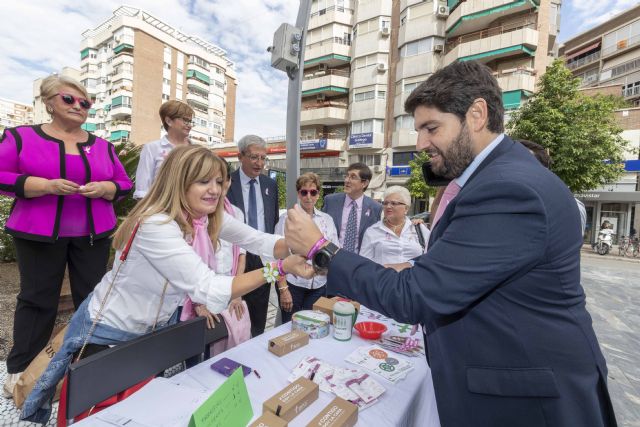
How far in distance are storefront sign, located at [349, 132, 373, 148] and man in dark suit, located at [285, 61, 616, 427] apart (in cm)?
2586

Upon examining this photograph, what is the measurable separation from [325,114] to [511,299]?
28126 mm

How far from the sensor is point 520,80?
1934 centimetres

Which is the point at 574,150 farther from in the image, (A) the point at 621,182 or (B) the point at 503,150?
(B) the point at 503,150

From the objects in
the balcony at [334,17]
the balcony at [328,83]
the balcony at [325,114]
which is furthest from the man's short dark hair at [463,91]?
the balcony at [334,17]

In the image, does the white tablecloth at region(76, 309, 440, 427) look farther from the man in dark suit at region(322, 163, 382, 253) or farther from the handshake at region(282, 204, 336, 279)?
the man in dark suit at region(322, 163, 382, 253)

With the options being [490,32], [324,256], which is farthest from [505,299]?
[490,32]

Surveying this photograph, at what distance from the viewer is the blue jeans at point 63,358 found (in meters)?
1.56

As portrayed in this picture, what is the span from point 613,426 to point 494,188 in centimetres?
106

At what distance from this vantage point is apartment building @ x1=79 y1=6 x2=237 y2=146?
42125mm

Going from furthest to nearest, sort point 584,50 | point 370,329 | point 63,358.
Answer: point 584,50
point 370,329
point 63,358

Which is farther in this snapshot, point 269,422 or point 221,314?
point 221,314

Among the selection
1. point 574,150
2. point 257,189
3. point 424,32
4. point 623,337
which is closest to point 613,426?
point 257,189

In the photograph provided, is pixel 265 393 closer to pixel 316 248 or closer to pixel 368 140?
pixel 316 248

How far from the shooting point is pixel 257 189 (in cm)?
372
